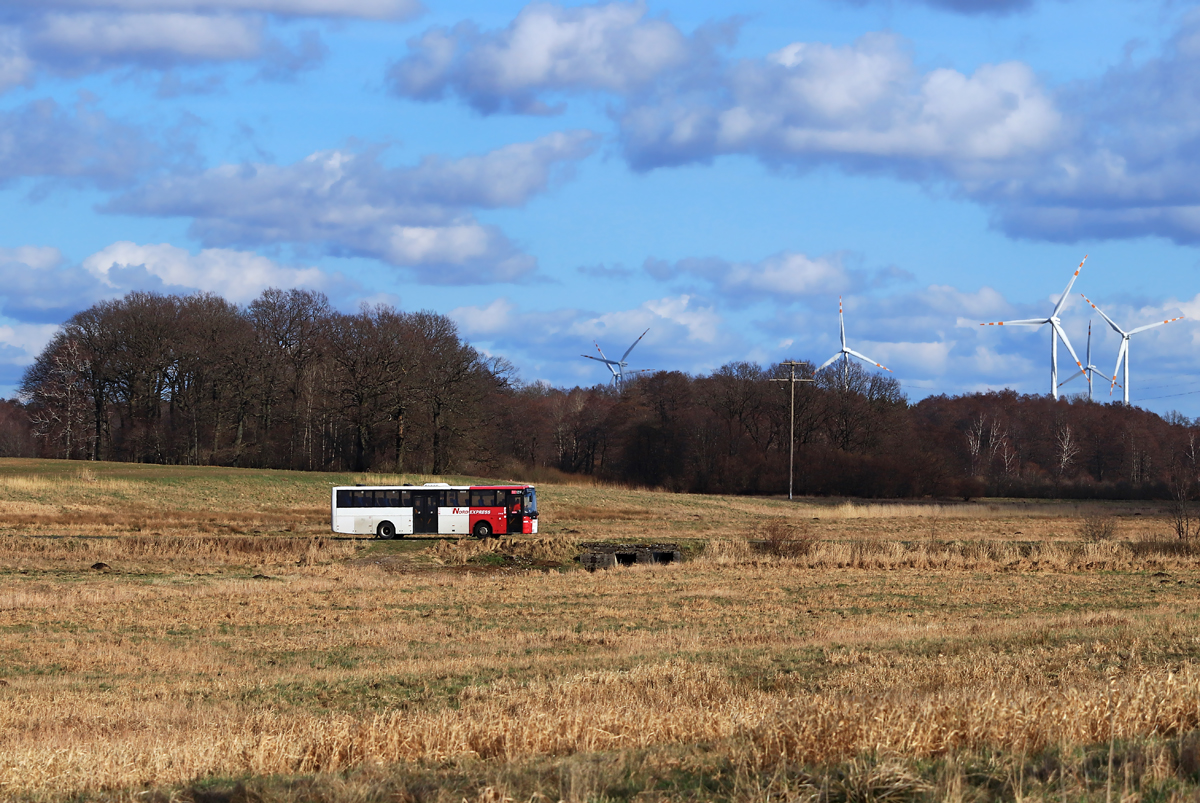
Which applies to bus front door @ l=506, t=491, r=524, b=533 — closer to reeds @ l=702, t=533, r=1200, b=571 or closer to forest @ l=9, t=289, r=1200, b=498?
reeds @ l=702, t=533, r=1200, b=571

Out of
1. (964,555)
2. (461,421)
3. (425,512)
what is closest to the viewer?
(964,555)

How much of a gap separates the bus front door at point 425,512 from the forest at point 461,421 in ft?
125

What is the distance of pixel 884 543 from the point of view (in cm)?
4556

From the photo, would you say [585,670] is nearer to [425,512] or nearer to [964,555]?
[964,555]

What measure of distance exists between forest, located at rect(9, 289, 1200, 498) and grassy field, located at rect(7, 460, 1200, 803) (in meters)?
46.0

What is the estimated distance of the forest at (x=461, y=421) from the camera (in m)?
94.1

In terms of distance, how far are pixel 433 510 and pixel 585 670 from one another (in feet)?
130

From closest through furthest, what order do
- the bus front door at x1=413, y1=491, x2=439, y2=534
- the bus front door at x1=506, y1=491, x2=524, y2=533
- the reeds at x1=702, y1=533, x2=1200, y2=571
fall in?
the reeds at x1=702, y1=533, x2=1200, y2=571, the bus front door at x1=413, y1=491, x2=439, y2=534, the bus front door at x1=506, y1=491, x2=524, y2=533

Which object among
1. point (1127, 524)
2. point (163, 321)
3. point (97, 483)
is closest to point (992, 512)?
point (1127, 524)

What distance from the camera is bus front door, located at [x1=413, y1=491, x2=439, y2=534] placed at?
55.6 metres

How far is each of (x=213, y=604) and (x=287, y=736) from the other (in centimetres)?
1893

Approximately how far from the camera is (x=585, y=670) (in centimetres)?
1750

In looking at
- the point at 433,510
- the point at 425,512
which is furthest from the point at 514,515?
the point at 425,512

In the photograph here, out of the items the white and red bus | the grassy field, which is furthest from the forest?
the grassy field
